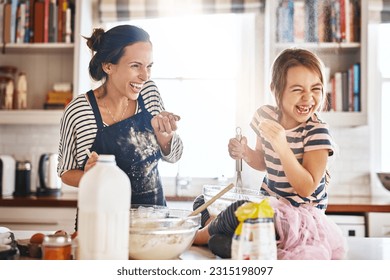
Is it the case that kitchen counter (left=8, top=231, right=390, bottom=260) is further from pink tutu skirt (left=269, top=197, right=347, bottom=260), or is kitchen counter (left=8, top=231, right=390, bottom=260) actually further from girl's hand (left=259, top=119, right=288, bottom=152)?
girl's hand (left=259, top=119, right=288, bottom=152)

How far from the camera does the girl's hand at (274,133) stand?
101 centimetres

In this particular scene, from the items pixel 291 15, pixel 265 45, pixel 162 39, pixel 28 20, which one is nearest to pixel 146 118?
pixel 162 39

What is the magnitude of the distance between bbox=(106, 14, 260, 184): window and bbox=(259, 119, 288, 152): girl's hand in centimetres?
6

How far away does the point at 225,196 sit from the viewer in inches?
41.3

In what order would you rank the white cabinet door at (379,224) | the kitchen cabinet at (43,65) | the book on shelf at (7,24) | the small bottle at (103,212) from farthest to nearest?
the book on shelf at (7,24), the kitchen cabinet at (43,65), the white cabinet door at (379,224), the small bottle at (103,212)

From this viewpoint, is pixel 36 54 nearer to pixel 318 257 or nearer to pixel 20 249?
pixel 20 249

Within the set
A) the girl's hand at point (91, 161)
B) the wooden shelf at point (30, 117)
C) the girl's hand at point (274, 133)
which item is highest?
the wooden shelf at point (30, 117)

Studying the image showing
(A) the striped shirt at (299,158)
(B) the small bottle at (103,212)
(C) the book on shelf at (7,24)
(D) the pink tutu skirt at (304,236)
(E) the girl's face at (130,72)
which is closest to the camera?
(B) the small bottle at (103,212)

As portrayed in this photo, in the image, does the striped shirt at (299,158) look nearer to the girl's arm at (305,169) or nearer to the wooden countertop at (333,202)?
the girl's arm at (305,169)

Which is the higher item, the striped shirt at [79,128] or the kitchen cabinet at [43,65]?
the kitchen cabinet at [43,65]

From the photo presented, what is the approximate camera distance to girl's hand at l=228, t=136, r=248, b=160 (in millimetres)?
1108

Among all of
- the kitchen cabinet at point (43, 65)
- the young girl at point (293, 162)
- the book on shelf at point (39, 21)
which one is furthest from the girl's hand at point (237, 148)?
the book on shelf at point (39, 21)

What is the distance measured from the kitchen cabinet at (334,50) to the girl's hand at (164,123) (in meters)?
0.24

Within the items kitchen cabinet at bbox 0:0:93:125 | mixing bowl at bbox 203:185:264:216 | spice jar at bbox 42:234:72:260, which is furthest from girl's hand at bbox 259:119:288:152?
kitchen cabinet at bbox 0:0:93:125
